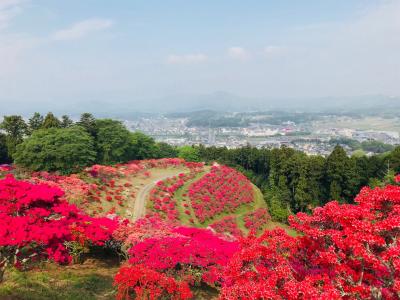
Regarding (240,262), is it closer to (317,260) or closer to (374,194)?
(317,260)

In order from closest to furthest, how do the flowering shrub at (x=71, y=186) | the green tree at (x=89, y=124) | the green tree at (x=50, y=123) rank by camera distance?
the flowering shrub at (x=71, y=186) < the green tree at (x=50, y=123) < the green tree at (x=89, y=124)

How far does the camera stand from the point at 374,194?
8641 mm

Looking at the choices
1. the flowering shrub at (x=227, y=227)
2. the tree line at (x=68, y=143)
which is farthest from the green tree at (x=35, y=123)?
the flowering shrub at (x=227, y=227)

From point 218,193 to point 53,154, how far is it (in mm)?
Answer: 19824

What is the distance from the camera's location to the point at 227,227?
33.6 metres

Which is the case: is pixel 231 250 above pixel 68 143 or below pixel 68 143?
below

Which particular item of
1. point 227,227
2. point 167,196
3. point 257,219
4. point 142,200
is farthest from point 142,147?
point 227,227

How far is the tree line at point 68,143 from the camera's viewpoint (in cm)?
3397

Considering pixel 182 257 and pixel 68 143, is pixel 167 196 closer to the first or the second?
pixel 68 143

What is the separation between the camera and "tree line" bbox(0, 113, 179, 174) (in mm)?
33969

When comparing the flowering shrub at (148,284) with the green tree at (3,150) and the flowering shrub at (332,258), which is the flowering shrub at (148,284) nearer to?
the flowering shrub at (332,258)

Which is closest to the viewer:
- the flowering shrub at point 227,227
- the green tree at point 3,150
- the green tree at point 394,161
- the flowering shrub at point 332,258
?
the flowering shrub at point 332,258

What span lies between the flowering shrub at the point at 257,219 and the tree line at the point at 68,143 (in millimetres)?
19788

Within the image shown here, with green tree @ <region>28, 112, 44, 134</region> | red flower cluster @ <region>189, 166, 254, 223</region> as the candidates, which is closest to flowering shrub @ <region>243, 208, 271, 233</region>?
red flower cluster @ <region>189, 166, 254, 223</region>
